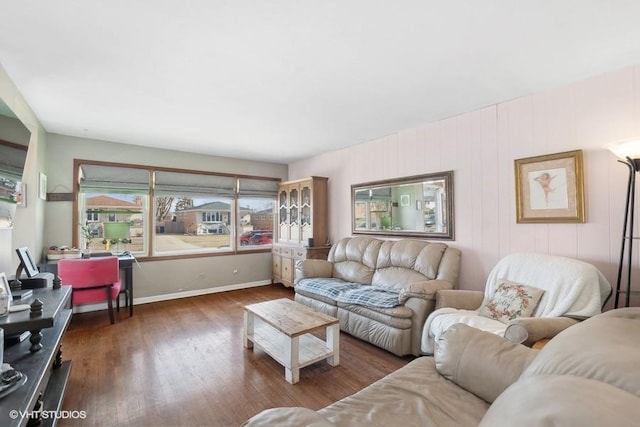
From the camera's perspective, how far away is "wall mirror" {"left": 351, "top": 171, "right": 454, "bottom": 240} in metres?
3.33

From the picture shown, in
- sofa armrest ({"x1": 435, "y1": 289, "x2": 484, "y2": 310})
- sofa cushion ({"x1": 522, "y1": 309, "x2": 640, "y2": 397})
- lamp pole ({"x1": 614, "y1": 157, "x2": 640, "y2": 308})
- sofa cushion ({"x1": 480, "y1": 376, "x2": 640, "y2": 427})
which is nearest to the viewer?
sofa cushion ({"x1": 480, "y1": 376, "x2": 640, "y2": 427})

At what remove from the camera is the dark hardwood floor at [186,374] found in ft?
6.27

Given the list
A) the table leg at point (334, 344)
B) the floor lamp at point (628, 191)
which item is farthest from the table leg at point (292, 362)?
the floor lamp at point (628, 191)

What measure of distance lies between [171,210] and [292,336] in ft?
11.6

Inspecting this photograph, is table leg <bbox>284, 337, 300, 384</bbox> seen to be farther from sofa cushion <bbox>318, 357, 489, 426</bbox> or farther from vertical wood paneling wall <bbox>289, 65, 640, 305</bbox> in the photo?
vertical wood paneling wall <bbox>289, 65, 640, 305</bbox>

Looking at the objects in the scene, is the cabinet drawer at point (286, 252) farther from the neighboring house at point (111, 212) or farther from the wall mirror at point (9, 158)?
the wall mirror at point (9, 158)

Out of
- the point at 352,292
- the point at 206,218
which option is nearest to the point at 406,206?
the point at 352,292

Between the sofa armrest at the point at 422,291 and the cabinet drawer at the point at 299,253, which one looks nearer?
the sofa armrest at the point at 422,291

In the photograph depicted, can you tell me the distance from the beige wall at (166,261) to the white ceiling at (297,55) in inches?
31.4

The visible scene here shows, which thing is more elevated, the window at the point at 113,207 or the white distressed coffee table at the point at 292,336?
the window at the point at 113,207

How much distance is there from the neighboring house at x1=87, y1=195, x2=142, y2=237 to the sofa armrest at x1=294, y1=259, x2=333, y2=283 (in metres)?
2.60

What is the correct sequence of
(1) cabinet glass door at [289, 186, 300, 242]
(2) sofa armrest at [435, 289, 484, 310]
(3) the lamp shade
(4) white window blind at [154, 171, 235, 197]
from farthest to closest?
(1) cabinet glass door at [289, 186, 300, 242]
(4) white window blind at [154, 171, 235, 197]
(2) sofa armrest at [435, 289, 484, 310]
(3) the lamp shade

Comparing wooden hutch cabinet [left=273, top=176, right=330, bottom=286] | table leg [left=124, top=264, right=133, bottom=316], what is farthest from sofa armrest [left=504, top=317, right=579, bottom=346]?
table leg [left=124, top=264, right=133, bottom=316]

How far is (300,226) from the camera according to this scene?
16.5 ft
